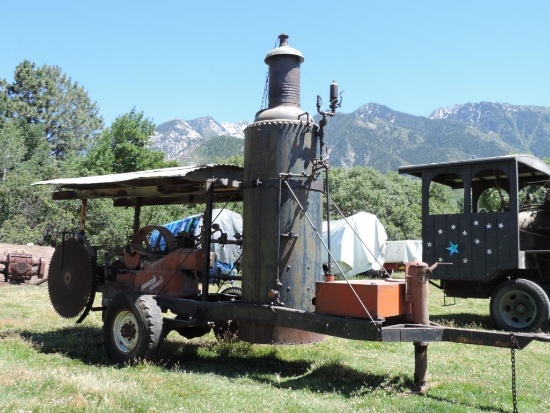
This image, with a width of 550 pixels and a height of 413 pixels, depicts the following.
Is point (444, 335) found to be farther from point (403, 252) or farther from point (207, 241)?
point (403, 252)

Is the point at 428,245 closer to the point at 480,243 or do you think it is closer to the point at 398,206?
the point at 480,243

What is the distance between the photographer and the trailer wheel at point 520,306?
1011cm

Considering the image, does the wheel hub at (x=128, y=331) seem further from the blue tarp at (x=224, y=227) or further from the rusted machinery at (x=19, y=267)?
the blue tarp at (x=224, y=227)

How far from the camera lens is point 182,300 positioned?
7.61 m

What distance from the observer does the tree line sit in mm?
25812

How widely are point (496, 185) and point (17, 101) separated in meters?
46.4

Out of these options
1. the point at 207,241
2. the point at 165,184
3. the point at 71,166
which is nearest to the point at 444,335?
the point at 207,241

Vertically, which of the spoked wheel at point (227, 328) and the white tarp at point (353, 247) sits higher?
the white tarp at point (353, 247)

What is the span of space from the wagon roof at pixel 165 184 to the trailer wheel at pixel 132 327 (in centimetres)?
168

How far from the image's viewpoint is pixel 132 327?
7590 mm

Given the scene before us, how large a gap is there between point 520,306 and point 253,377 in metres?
6.22

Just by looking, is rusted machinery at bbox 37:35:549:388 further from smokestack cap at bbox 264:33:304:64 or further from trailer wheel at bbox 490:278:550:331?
trailer wheel at bbox 490:278:550:331

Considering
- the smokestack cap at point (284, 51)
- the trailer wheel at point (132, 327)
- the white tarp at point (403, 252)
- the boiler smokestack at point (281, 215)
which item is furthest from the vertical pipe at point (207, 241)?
the white tarp at point (403, 252)

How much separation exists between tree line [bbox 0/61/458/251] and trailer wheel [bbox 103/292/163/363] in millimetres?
16472
